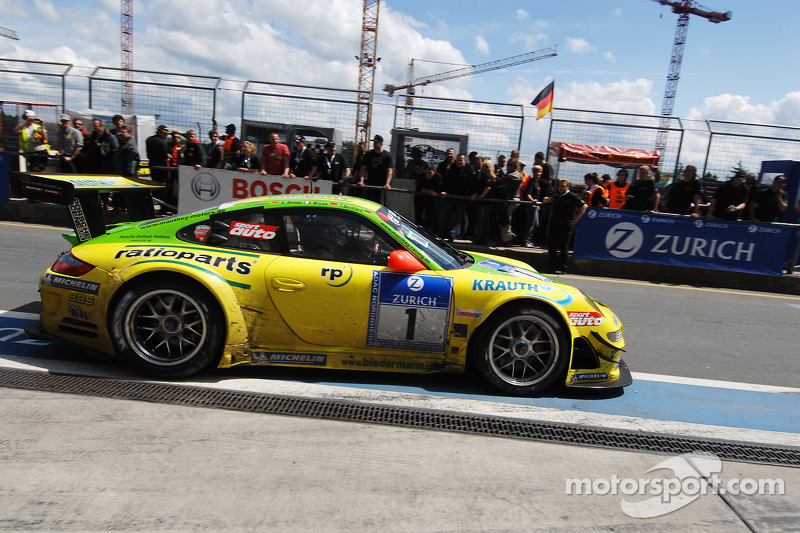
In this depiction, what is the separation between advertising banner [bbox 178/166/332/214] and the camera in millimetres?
9602

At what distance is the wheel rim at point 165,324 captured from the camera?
3770 millimetres

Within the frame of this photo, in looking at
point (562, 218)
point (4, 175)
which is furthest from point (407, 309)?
point (4, 175)

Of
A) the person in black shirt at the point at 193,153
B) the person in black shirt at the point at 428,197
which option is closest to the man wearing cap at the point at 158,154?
the person in black shirt at the point at 193,153

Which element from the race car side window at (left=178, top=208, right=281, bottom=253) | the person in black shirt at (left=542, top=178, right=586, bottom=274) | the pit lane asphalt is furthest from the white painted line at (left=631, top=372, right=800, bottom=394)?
the person in black shirt at (left=542, top=178, right=586, bottom=274)

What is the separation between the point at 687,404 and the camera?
4195mm

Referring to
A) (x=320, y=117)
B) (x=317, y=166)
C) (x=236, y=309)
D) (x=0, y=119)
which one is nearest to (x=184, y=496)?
(x=236, y=309)

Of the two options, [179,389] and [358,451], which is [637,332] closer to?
[358,451]

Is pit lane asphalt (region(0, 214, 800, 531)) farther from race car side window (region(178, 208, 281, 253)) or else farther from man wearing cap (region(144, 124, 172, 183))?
man wearing cap (region(144, 124, 172, 183))

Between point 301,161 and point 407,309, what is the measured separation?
282 inches

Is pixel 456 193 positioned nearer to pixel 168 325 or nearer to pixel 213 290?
pixel 213 290

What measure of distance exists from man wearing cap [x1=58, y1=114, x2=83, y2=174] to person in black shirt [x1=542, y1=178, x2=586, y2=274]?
30.1 feet

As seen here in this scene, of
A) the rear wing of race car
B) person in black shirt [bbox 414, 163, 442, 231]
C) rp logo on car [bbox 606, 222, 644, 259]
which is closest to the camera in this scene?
the rear wing of race car

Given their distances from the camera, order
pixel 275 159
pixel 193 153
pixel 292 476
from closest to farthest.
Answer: pixel 292 476 → pixel 275 159 → pixel 193 153

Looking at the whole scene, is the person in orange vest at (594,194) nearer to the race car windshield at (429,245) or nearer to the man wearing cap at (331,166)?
the man wearing cap at (331,166)
